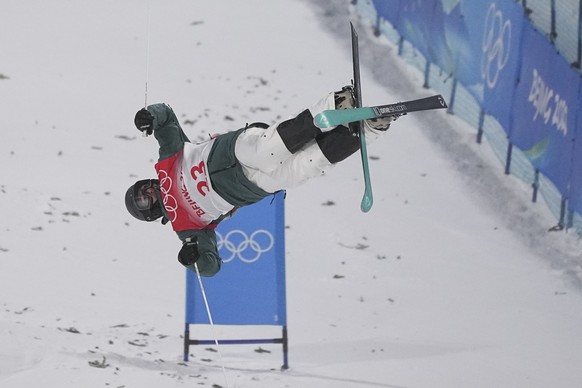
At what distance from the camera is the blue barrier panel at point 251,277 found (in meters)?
8.99

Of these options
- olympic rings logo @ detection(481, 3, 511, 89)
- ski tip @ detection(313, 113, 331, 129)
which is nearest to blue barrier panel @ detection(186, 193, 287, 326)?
ski tip @ detection(313, 113, 331, 129)

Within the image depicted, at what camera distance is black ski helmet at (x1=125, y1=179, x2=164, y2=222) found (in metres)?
8.02

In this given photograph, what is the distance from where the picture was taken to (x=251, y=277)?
900 centimetres

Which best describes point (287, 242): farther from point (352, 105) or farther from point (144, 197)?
point (352, 105)

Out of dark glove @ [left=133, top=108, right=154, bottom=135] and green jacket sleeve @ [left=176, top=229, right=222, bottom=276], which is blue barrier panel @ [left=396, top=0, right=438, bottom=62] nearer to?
green jacket sleeve @ [left=176, top=229, right=222, bottom=276]

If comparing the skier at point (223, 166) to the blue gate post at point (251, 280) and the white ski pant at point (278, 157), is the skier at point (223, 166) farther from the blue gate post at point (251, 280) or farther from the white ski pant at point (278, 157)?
the blue gate post at point (251, 280)

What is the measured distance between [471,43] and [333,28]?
4.34 meters

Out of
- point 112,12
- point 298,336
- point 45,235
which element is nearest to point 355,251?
point 298,336

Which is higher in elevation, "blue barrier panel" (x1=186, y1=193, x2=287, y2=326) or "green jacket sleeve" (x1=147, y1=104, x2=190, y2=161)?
"green jacket sleeve" (x1=147, y1=104, x2=190, y2=161)

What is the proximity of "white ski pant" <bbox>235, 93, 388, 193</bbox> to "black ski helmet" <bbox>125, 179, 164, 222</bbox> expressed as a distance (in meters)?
0.76

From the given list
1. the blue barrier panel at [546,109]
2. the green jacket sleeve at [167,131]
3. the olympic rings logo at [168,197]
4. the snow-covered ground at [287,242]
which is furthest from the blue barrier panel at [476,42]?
the olympic rings logo at [168,197]

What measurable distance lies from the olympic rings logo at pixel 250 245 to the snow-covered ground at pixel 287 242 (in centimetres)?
82

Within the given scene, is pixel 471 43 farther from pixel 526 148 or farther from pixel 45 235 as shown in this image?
pixel 45 235

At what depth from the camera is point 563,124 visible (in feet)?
37.1
